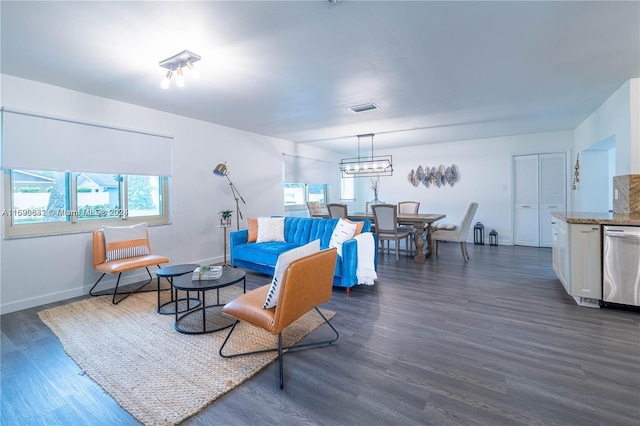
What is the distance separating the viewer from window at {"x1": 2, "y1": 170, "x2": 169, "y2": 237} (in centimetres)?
328

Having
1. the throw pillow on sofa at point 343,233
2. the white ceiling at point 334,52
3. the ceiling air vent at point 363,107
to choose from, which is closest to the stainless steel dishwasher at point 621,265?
the white ceiling at point 334,52

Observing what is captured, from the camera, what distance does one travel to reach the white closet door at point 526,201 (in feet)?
21.3

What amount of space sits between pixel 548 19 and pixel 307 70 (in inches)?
79.0

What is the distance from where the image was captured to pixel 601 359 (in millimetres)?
2109

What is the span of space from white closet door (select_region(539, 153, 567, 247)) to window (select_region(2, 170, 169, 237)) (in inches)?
293

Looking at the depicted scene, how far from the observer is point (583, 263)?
10.2 ft

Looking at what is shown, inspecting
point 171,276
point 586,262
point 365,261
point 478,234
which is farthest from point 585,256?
point 171,276

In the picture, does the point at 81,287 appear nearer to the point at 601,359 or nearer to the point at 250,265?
the point at 250,265

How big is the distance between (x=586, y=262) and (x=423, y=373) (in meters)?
2.42

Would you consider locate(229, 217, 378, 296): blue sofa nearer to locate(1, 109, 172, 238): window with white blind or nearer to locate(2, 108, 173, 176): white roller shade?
locate(1, 109, 172, 238): window with white blind

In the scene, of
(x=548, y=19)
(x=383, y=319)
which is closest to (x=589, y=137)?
(x=548, y=19)

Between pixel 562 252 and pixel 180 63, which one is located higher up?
pixel 180 63

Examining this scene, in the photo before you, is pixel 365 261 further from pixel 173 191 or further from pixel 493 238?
pixel 493 238

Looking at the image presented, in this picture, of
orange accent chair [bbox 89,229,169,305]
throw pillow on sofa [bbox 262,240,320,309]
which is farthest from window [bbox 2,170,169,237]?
throw pillow on sofa [bbox 262,240,320,309]
